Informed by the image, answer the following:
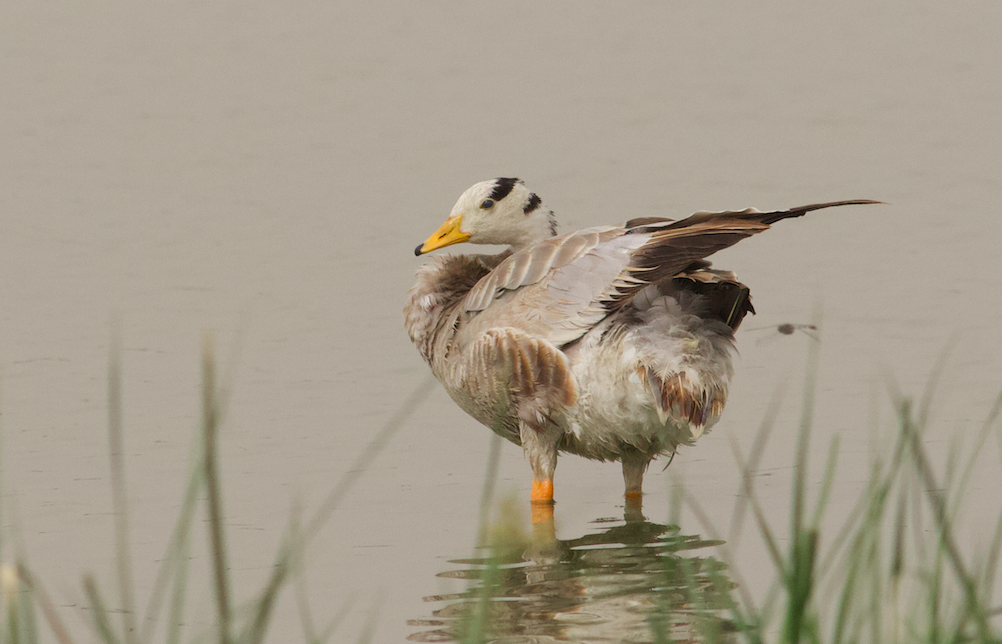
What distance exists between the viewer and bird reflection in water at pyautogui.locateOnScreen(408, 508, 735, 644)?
4.92m

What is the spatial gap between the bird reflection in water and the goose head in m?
2.39

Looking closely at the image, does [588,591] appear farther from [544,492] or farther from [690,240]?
[690,240]

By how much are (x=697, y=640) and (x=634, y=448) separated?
111 inches

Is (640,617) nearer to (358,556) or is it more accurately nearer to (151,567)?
(358,556)

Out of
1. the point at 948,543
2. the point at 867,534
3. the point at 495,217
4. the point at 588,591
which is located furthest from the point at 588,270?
the point at 867,534

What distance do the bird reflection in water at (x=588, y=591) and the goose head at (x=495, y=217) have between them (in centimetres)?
239

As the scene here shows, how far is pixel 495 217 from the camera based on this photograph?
8648 millimetres

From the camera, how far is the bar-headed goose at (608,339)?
267 inches

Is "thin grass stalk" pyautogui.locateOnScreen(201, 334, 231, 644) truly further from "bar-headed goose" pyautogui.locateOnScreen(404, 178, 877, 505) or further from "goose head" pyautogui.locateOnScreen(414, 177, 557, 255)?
"goose head" pyautogui.locateOnScreen(414, 177, 557, 255)

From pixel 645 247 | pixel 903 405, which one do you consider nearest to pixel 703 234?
pixel 645 247

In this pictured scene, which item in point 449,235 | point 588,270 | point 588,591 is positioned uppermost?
point 449,235

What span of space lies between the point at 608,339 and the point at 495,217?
1938mm

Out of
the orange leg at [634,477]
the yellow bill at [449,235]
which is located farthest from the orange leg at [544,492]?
the yellow bill at [449,235]

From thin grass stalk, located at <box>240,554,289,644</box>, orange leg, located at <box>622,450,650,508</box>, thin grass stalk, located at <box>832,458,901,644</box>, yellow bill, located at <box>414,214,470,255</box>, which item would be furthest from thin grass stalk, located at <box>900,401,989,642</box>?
yellow bill, located at <box>414,214,470,255</box>
